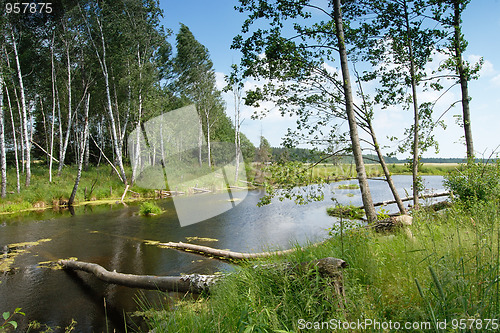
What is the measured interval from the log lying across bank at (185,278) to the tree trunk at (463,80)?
7206mm

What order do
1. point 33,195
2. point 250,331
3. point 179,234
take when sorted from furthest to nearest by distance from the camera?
point 33,195 → point 179,234 → point 250,331

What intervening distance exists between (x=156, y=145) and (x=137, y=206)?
12.8 metres

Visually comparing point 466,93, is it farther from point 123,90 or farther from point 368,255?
point 123,90

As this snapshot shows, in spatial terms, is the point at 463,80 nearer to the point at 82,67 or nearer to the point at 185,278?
the point at 185,278

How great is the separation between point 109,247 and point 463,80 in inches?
428

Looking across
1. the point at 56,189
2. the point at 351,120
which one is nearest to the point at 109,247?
the point at 351,120

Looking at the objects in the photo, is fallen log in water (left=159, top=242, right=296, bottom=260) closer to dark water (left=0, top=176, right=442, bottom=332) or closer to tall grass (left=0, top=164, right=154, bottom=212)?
dark water (left=0, top=176, right=442, bottom=332)

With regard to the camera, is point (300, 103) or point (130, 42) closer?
point (300, 103)

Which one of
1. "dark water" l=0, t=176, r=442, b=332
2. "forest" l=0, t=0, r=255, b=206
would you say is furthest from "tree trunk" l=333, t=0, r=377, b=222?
"forest" l=0, t=0, r=255, b=206

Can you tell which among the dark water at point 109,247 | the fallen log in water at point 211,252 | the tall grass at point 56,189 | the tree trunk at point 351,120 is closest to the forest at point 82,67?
the tall grass at point 56,189

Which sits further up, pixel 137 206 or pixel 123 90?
pixel 123 90

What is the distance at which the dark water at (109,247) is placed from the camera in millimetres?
4970

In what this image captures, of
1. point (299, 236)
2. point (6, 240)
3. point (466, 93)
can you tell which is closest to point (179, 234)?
point (299, 236)

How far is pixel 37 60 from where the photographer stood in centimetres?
2056
